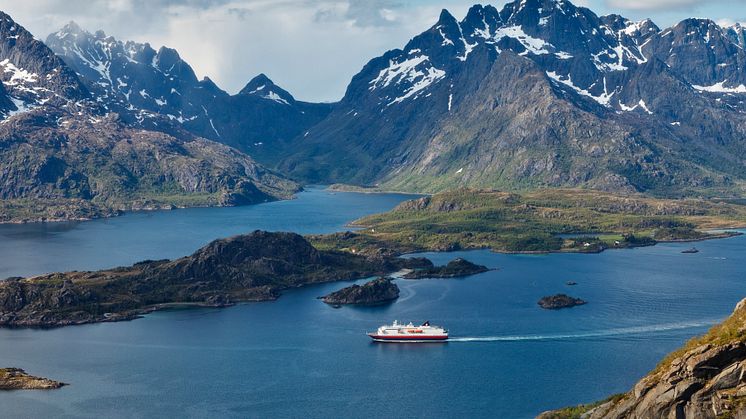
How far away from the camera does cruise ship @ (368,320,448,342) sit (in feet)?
554

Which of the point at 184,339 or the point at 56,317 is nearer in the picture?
the point at 184,339

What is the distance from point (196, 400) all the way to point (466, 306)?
7390 cm

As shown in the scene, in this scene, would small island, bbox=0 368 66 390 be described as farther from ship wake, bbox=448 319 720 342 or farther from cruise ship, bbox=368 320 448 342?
ship wake, bbox=448 319 720 342

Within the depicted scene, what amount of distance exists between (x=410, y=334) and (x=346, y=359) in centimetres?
1735

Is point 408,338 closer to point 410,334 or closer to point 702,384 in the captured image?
point 410,334

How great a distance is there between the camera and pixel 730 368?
230 feet

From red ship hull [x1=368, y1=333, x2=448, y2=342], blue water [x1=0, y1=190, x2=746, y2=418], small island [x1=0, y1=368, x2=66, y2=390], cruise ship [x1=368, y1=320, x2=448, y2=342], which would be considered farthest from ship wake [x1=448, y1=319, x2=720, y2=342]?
small island [x1=0, y1=368, x2=66, y2=390]

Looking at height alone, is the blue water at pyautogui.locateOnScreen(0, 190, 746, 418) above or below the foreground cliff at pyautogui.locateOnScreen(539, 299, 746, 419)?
below

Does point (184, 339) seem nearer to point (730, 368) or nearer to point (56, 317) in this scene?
point (56, 317)

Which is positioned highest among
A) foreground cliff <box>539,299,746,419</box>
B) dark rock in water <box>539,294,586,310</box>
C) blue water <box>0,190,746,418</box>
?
foreground cliff <box>539,299,746,419</box>

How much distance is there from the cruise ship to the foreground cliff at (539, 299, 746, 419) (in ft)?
303

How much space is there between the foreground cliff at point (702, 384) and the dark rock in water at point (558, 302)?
118 metres

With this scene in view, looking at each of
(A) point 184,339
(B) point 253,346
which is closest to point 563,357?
(B) point 253,346

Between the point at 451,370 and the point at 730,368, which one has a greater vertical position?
the point at 730,368
